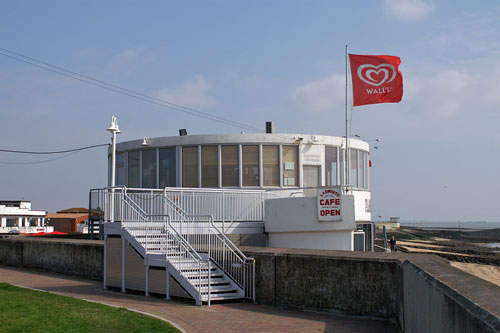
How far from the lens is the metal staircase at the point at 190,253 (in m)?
12.3

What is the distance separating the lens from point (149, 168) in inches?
849

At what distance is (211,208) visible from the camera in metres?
17.8

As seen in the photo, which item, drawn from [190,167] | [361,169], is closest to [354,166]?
[361,169]

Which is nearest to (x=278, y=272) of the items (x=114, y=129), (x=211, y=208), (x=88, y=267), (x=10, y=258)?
(x=211, y=208)

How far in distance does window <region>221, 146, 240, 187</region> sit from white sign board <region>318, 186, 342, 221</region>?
14.5 ft

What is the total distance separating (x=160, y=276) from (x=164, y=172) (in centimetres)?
836

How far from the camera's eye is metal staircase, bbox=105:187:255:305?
1232cm

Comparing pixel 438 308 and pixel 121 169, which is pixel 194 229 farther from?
pixel 438 308

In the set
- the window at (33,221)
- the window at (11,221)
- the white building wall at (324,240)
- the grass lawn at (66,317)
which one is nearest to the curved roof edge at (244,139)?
the white building wall at (324,240)

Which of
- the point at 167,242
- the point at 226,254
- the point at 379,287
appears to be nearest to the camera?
the point at 379,287

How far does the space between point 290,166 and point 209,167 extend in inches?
119

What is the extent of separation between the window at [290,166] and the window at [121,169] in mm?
6780

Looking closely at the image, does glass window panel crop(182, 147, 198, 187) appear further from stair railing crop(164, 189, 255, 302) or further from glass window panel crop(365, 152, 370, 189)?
glass window panel crop(365, 152, 370, 189)

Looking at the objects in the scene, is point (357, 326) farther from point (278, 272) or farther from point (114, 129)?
point (114, 129)
